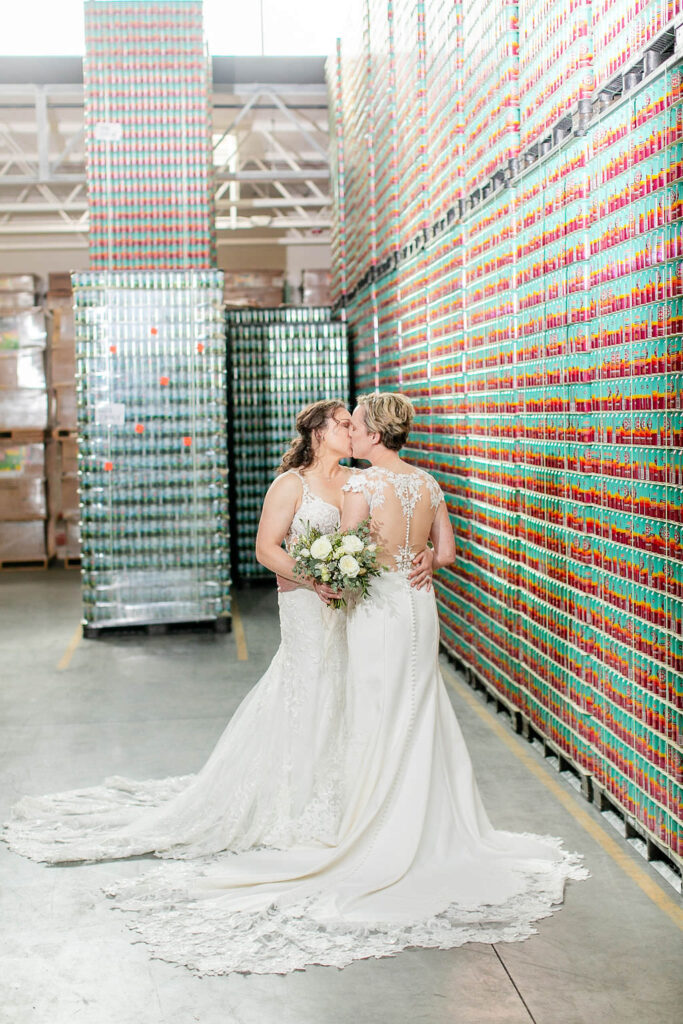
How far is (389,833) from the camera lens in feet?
15.7

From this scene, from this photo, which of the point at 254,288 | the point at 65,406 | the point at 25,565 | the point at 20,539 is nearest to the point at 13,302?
the point at 65,406

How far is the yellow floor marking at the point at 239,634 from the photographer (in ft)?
32.9

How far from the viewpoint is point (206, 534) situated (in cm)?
1098

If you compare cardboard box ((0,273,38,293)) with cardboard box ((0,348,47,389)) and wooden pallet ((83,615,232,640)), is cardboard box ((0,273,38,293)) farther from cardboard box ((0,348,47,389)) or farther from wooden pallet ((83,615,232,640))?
wooden pallet ((83,615,232,640))

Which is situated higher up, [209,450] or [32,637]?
[209,450]

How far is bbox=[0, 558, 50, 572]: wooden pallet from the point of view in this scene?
1622 cm

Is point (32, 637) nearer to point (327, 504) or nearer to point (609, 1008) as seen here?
point (327, 504)

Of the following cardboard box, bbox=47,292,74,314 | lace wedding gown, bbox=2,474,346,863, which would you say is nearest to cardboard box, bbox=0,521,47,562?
cardboard box, bbox=47,292,74,314

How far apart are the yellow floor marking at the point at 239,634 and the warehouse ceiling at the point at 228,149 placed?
6.00 metres

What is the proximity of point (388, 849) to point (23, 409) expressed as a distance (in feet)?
41.1

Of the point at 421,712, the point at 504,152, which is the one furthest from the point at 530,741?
the point at 504,152

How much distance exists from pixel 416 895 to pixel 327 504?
175 cm

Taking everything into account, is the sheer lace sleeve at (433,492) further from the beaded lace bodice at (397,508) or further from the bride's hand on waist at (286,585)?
the bride's hand on waist at (286,585)

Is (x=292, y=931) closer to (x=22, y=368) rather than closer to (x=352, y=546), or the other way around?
(x=352, y=546)
